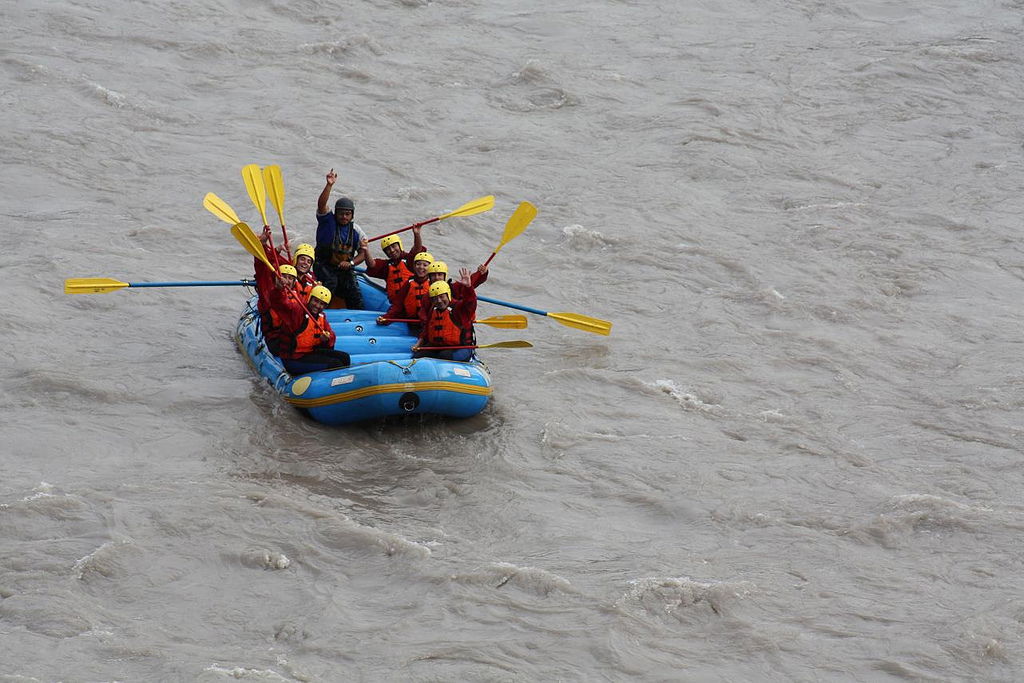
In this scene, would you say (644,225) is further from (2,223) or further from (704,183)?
(2,223)

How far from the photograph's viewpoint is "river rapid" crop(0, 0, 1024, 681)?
7.72 meters

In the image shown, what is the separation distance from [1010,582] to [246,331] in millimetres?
5829

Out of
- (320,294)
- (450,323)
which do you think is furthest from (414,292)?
(320,294)

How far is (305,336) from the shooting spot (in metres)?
9.48

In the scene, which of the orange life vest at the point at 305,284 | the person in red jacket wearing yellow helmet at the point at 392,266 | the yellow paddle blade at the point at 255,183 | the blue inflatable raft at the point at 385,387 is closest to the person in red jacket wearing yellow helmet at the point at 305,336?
the blue inflatable raft at the point at 385,387

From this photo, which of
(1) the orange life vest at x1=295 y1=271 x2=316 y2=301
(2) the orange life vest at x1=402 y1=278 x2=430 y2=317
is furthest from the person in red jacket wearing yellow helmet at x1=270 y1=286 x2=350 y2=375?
(2) the orange life vest at x1=402 y1=278 x2=430 y2=317

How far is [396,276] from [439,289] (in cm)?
115

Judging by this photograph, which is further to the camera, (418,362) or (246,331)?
(246,331)

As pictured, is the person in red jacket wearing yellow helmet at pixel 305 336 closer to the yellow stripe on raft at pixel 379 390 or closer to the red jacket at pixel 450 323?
the yellow stripe on raft at pixel 379 390

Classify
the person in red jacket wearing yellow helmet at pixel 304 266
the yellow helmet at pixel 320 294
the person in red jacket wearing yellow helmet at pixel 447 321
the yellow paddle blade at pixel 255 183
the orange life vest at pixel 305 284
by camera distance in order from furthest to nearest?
the yellow paddle blade at pixel 255 183 < the person in red jacket wearing yellow helmet at pixel 304 266 < the orange life vest at pixel 305 284 < the person in red jacket wearing yellow helmet at pixel 447 321 < the yellow helmet at pixel 320 294

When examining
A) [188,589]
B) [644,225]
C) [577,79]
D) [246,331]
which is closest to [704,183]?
[644,225]

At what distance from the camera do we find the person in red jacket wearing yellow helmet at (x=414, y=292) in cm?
1024

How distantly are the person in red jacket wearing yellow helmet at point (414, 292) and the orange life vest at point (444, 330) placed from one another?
49 cm

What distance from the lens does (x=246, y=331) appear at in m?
10.6
